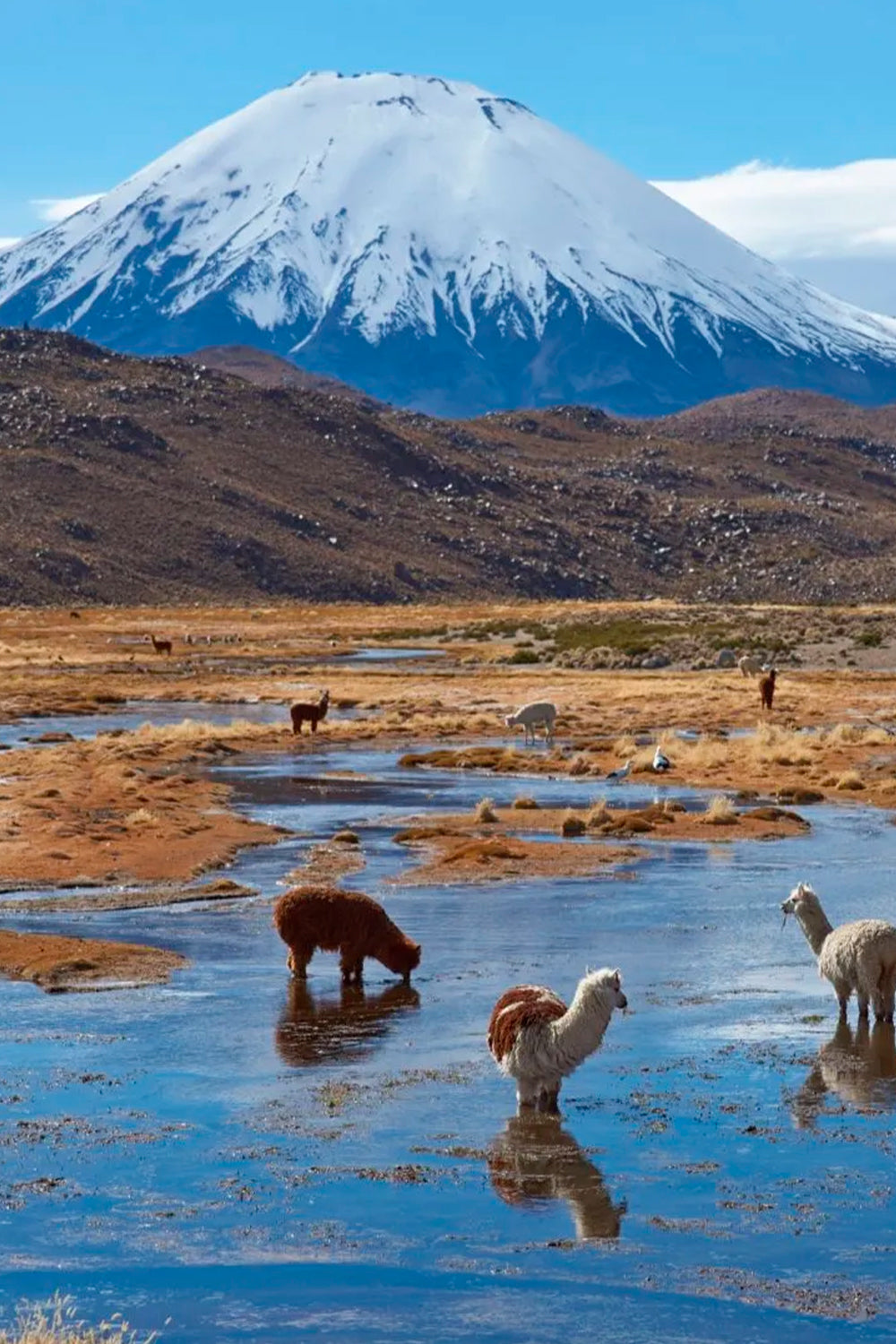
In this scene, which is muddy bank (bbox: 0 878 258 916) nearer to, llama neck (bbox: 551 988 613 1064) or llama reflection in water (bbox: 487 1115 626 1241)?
llama neck (bbox: 551 988 613 1064)

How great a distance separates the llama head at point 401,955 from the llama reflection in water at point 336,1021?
0.58ft

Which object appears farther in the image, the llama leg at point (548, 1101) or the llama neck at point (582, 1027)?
the llama leg at point (548, 1101)

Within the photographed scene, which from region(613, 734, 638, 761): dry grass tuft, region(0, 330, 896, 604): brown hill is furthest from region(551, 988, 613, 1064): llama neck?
region(0, 330, 896, 604): brown hill

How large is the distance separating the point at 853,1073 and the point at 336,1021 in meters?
4.27

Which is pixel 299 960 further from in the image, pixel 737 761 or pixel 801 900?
pixel 737 761

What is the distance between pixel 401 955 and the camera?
725 inches

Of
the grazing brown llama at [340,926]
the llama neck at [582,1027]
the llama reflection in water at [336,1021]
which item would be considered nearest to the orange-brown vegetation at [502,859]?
the grazing brown llama at [340,926]

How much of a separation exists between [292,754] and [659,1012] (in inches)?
1000

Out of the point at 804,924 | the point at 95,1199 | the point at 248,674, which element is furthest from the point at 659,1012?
the point at 248,674

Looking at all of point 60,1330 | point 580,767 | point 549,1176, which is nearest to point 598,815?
point 580,767

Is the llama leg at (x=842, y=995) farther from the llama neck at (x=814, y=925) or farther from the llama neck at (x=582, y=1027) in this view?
the llama neck at (x=582, y=1027)

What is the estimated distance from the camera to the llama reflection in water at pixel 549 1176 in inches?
470

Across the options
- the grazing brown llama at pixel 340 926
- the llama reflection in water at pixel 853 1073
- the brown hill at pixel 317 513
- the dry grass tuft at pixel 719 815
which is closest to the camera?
the llama reflection in water at pixel 853 1073

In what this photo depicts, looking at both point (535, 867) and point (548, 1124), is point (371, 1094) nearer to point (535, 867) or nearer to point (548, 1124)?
point (548, 1124)
